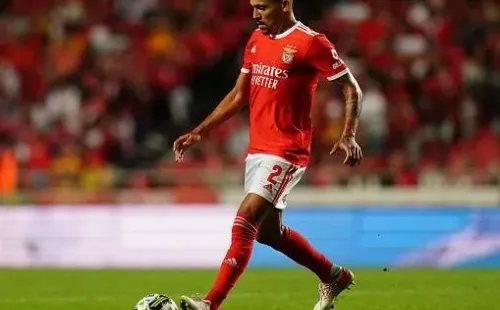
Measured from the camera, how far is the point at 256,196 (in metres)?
7.33

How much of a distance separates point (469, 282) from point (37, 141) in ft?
23.9

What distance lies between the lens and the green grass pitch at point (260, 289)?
9.02 metres

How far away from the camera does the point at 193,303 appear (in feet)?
22.6

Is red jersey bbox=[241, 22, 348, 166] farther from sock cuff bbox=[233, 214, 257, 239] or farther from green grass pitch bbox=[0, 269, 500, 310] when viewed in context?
green grass pitch bbox=[0, 269, 500, 310]

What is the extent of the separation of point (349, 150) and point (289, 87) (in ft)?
2.05

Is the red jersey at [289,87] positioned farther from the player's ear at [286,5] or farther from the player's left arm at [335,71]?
the player's ear at [286,5]

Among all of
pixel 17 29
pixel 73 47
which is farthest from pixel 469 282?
pixel 17 29

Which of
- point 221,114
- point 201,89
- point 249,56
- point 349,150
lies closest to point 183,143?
point 221,114

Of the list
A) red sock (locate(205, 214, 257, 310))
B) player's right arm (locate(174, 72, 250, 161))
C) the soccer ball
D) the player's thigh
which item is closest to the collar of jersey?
player's right arm (locate(174, 72, 250, 161))

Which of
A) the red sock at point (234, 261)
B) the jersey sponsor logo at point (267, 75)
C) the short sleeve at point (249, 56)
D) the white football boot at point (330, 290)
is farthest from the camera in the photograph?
the white football boot at point (330, 290)

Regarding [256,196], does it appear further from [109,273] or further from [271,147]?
[109,273]

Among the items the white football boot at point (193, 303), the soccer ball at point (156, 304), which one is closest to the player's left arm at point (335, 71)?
the white football boot at point (193, 303)

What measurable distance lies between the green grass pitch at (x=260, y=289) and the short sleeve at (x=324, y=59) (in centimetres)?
207

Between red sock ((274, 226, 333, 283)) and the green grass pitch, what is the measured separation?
31.6 inches
